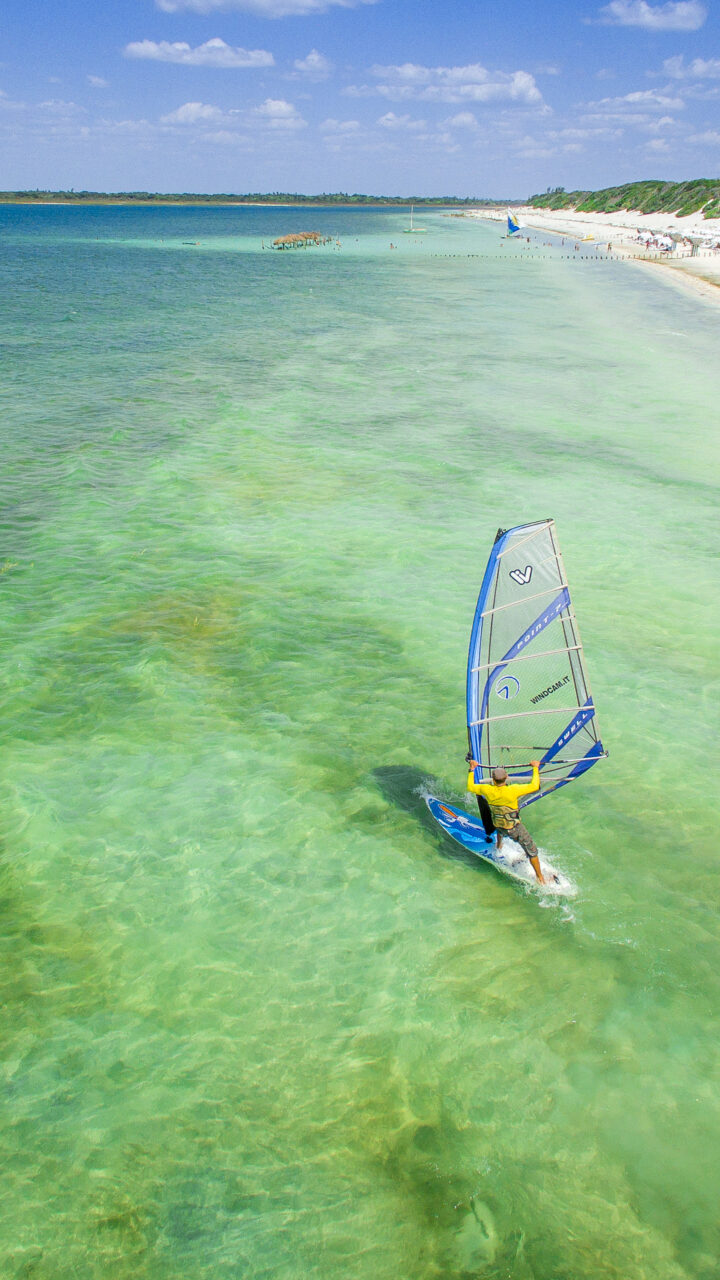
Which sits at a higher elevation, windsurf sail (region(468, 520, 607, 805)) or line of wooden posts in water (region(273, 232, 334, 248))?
line of wooden posts in water (region(273, 232, 334, 248))

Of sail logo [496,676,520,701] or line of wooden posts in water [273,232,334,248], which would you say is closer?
sail logo [496,676,520,701]

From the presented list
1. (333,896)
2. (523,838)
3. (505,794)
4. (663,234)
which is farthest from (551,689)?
(663,234)

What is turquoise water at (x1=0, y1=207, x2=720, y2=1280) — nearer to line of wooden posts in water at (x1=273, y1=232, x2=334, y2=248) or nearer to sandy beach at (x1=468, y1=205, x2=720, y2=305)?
sandy beach at (x1=468, y1=205, x2=720, y2=305)

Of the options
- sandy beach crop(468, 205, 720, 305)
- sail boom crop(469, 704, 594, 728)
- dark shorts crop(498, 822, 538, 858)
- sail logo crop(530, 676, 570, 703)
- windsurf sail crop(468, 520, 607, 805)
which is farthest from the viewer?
sandy beach crop(468, 205, 720, 305)

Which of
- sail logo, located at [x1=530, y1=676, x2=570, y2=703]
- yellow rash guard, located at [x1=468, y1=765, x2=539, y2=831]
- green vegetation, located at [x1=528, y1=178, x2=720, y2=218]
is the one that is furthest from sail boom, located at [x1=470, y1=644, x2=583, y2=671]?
green vegetation, located at [x1=528, y1=178, x2=720, y2=218]

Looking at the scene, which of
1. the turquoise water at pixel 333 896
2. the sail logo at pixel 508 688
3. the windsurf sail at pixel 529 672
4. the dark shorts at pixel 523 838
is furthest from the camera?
the sail logo at pixel 508 688

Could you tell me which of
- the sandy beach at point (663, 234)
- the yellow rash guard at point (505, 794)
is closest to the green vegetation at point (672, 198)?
the sandy beach at point (663, 234)

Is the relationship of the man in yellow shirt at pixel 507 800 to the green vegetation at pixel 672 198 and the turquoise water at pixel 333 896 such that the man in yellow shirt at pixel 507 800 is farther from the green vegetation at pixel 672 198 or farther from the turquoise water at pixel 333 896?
the green vegetation at pixel 672 198
